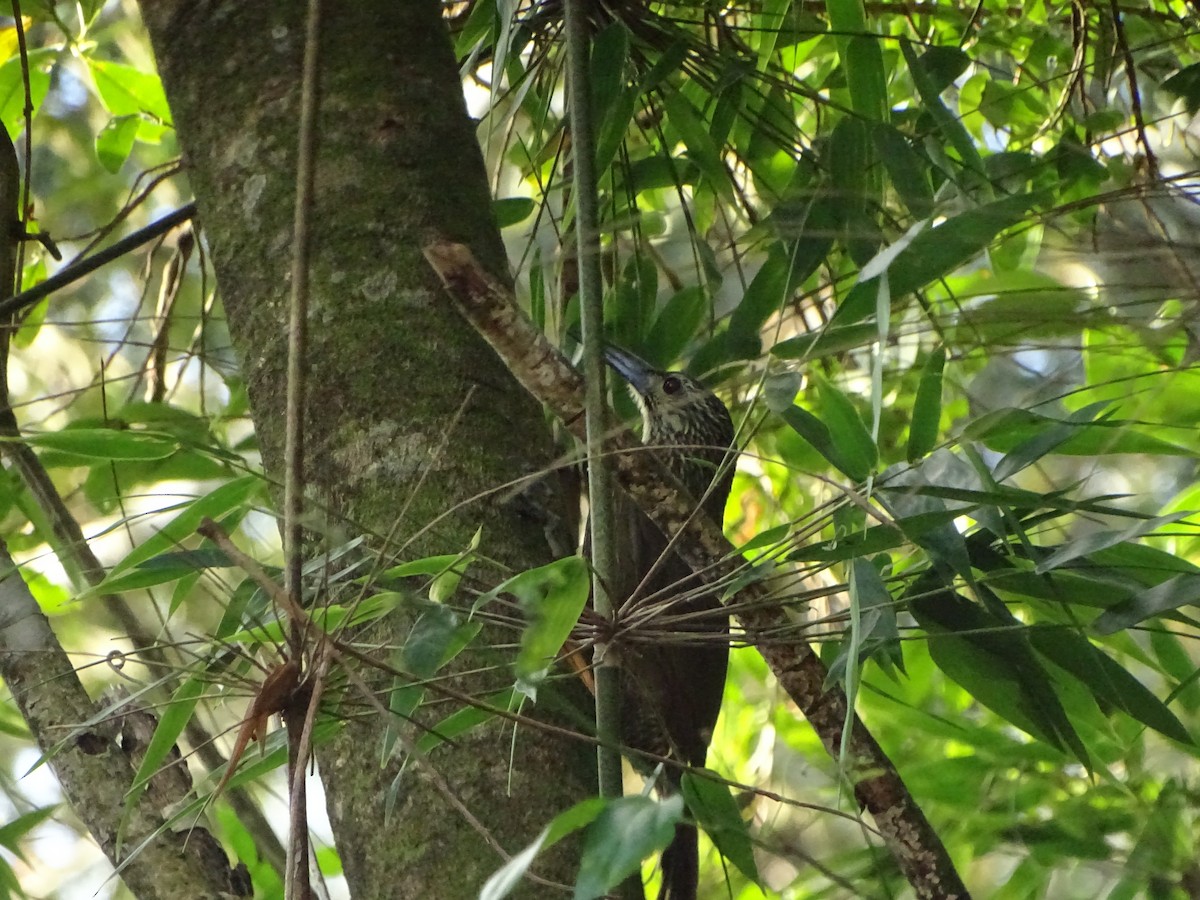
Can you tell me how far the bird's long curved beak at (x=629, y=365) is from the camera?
201cm

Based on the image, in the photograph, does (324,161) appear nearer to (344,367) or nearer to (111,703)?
(344,367)

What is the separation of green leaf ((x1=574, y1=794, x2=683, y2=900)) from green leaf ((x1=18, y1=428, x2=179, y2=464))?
0.56m

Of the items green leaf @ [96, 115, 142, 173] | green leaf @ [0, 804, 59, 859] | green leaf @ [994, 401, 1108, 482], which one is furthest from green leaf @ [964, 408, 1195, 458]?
green leaf @ [96, 115, 142, 173]

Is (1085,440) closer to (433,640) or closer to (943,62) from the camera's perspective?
(943,62)

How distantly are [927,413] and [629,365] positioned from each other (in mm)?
895

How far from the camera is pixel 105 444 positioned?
1191mm

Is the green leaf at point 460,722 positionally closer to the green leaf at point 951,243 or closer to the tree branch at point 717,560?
the tree branch at point 717,560

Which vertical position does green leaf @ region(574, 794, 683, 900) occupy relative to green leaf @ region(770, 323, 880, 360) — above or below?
below

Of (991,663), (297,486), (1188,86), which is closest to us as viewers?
(297,486)

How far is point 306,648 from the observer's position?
0.90 metres

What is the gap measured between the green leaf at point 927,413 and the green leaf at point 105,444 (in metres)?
0.68

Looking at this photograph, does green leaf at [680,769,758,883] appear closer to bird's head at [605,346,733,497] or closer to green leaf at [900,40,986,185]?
green leaf at [900,40,986,185]

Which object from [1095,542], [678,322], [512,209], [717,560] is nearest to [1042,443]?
[1095,542]

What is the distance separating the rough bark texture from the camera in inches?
43.5
